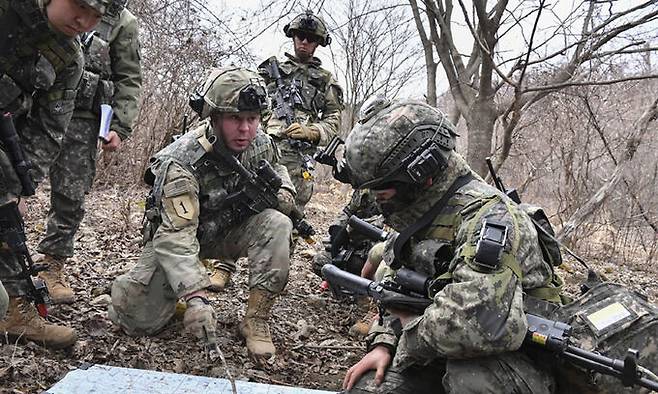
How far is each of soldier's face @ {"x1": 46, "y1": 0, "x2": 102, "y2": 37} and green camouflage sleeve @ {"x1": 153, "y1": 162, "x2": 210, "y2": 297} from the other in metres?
0.89

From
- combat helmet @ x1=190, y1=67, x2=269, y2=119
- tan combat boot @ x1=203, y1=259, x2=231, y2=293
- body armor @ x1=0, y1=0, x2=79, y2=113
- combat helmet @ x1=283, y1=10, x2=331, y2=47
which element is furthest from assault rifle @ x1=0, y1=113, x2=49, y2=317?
combat helmet @ x1=283, y1=10, x2=331, y2=47

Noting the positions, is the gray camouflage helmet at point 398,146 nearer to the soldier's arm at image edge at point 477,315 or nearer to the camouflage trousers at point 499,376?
the soldier's arm at image edge at point 477,315

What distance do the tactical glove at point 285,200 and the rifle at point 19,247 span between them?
1.40 m

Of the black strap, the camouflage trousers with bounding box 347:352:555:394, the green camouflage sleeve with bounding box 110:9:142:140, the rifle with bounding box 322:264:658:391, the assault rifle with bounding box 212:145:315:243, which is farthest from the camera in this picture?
the green camouflage sleeve with bounding box 110:9:142:140

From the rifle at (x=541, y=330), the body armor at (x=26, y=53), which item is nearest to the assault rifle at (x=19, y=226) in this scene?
the body armor at (x=26, y=53)

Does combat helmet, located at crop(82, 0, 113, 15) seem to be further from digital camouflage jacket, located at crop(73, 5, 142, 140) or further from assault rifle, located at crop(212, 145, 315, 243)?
assault rifle, located at crop(212, 145, 315, 243)

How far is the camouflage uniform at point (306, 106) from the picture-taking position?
509 cm

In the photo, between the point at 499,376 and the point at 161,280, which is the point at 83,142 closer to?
the point at 161,280

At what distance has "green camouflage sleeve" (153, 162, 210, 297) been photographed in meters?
2.93

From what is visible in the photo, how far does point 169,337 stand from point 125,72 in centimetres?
168

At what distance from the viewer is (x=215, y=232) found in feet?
11.8

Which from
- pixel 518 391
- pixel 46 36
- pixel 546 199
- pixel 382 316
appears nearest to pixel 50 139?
pixel 46 36

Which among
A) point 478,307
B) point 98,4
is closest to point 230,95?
point 98,4

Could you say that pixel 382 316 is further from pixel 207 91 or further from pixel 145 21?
pixel 145 21
